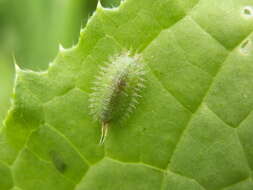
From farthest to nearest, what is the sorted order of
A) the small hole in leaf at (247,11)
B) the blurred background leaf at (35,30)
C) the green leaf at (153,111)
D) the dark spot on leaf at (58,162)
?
the blurred background leaf at (35,30)
the dark spot on leaf at (58,162)
the green leaf at (153,111)
the small hole in leaf at (247,11)

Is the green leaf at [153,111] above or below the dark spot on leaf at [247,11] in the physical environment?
below

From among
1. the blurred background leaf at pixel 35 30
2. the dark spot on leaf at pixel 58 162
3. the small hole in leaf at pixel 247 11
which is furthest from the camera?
the blurred background leaf at pixel 35 30

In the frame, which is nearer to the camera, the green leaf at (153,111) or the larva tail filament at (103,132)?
the green leaf at (153,111)

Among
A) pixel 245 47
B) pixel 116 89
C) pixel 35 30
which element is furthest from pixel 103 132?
pixel 35 30

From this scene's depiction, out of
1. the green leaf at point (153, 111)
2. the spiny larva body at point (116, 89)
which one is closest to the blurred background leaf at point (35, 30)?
the spiny larva body at point (116, 89)

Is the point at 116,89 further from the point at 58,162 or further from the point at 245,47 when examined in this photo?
the point at 245,47

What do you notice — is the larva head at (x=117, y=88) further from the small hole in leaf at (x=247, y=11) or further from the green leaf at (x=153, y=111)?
the small hole in leaf at (x=247, y=11)

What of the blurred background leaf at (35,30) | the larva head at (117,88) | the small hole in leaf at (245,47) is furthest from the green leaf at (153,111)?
the blurred background leaf at (35,30)

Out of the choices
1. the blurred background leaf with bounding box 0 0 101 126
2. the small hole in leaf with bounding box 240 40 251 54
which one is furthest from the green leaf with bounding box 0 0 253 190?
the blurred background leaf with bounding box 0 0 101 126

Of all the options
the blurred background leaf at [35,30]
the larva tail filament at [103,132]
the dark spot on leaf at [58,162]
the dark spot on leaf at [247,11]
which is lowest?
the blurred background leaf at [35,30]
